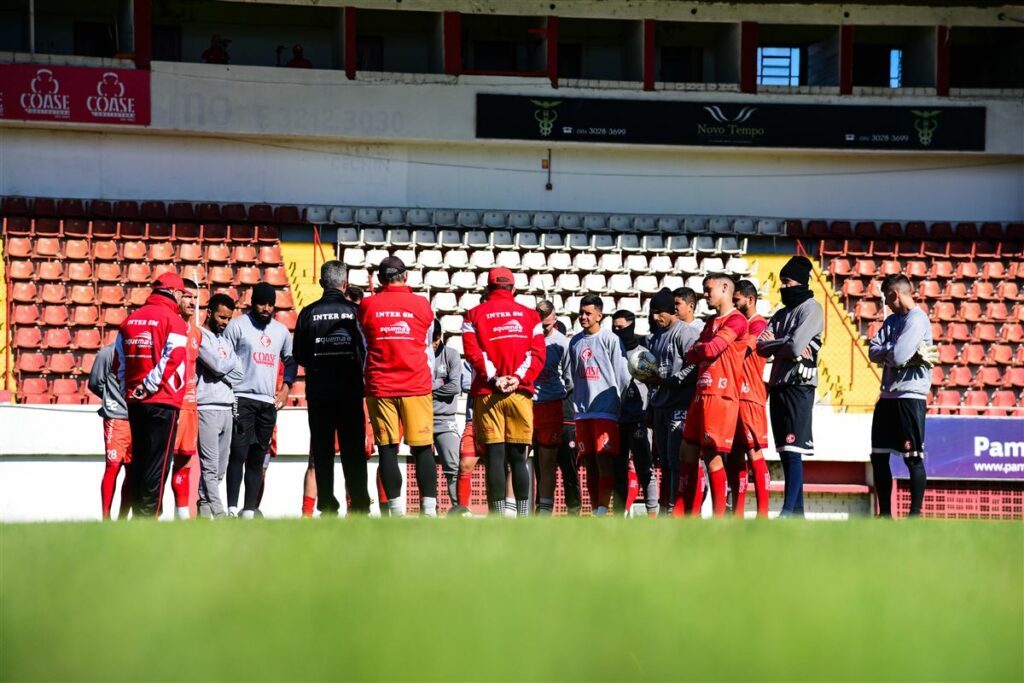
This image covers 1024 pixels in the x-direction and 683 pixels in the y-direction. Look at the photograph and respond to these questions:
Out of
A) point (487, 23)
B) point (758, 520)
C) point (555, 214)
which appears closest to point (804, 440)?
point (758, 520)

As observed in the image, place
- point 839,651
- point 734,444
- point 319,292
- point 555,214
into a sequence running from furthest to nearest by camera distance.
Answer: point 555,214 < point 319,292 < point 734,444 < point 839,651

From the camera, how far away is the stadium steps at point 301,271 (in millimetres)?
22516

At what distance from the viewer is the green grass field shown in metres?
3.70

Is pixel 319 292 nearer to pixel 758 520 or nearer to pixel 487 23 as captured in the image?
pixel 487 23

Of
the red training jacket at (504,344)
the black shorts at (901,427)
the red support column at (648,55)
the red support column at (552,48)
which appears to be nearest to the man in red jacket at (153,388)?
the red training jacket at (504,344)

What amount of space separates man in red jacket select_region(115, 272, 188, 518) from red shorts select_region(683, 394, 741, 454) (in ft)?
11.9

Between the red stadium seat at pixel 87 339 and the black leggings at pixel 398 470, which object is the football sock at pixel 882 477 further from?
the red stadium seat at pixel 87 339

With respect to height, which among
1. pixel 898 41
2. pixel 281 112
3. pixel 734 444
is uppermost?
pixel 898 41

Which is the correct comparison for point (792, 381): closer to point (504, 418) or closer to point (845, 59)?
point (504, 418)

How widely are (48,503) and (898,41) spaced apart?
20.1 m

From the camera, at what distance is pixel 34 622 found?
157 inches

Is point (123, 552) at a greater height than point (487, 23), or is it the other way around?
point (487, 23)

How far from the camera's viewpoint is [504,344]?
33.6 ft

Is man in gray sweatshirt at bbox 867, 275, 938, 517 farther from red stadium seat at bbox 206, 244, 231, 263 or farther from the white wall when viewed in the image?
the white wall
